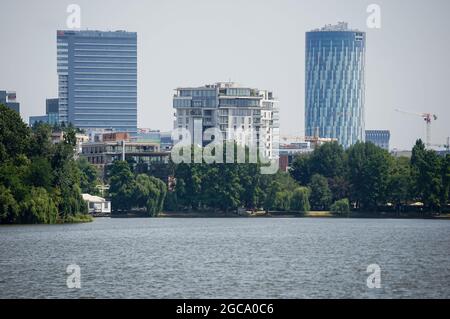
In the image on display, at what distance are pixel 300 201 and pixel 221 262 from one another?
84.1 meters

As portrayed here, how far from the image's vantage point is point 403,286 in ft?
182

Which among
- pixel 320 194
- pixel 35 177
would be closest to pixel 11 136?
pixel 35 177

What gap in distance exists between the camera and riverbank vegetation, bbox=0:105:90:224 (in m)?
99.7

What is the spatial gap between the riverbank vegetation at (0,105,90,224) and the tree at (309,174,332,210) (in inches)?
1867

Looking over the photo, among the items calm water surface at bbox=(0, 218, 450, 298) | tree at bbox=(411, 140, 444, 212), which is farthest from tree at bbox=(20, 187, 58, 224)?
tree at bbox=(411, 140, 444, 212)

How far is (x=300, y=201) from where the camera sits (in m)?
151

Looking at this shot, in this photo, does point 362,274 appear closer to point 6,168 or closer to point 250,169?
point 6,168

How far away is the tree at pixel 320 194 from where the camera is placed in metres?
156

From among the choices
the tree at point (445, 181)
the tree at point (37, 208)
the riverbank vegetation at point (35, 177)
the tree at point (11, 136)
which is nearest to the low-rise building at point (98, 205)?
the riverbank vegetation at point (35, 177)

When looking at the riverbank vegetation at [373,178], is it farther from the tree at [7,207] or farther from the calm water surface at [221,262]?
the tree at [7,207]

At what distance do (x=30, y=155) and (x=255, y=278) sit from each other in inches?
2178

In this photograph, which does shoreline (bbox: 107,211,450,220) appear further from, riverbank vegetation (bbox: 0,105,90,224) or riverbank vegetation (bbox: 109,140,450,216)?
riverbank vegetation (bbox: 0,105,90,224)

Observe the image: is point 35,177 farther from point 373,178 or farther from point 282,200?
point 373,178
